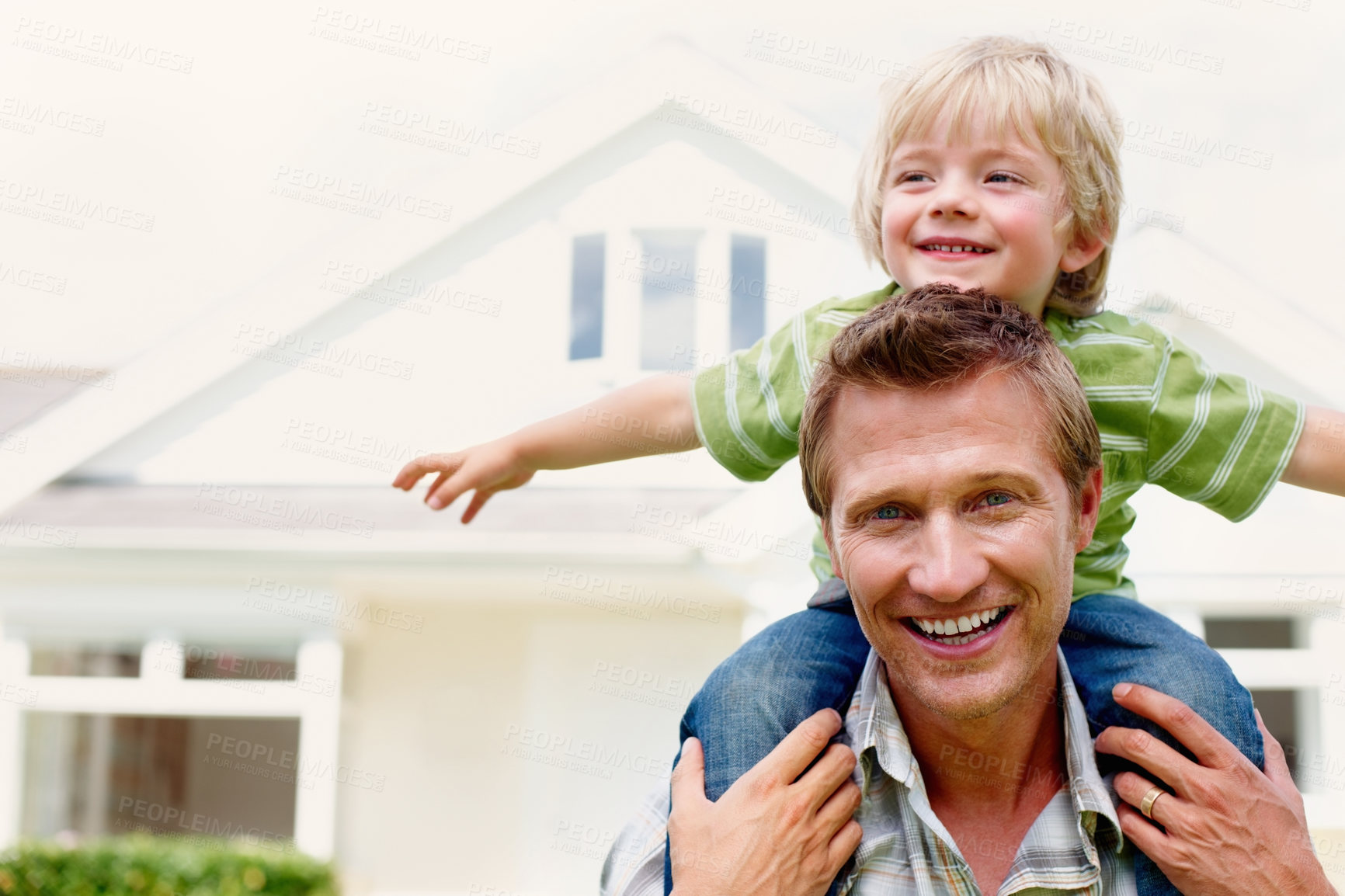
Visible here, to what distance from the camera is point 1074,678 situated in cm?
233

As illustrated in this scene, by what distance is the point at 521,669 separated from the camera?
355 inches

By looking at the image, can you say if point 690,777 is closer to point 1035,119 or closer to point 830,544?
point 830,544

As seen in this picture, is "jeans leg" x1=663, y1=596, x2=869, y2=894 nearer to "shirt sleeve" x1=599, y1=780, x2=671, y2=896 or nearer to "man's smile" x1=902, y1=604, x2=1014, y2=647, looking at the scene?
"shirt sleeve" x1=599, y1=780, x2=671, y2=896

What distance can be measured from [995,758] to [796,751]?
0.37 m

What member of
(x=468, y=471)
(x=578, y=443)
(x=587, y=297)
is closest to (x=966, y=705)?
(x=578, y=443)

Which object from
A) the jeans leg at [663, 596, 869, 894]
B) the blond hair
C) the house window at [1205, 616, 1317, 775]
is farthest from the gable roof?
the house window at [1205, 616, 1317, 775]

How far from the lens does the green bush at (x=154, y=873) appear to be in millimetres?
8500

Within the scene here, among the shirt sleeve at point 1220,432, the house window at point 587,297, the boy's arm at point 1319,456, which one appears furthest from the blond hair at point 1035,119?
the house window at point 587,297

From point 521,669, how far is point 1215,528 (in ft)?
15.7

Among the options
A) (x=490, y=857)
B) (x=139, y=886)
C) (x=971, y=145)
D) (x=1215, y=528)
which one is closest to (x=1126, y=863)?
(x=971, y=145)

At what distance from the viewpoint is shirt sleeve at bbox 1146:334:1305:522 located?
2371 millimetres

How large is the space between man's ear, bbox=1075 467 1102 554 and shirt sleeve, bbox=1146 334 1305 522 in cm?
29

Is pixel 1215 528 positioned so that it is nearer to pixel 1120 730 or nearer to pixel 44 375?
pixel 1120 730

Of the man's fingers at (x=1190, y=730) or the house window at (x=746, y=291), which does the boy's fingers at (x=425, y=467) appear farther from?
the house window at (x=746, y=291)
